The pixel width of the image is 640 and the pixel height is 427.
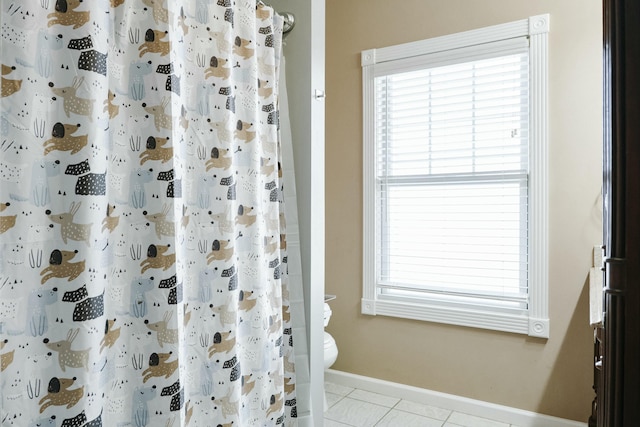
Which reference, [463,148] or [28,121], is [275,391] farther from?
[463,148]

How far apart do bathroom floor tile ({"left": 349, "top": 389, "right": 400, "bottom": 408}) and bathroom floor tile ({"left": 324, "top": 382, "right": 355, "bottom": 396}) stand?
1.7 inches

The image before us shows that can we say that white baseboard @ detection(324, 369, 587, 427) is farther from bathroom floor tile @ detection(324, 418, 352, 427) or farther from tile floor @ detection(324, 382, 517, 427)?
bathroom floor tile @ detection(324, 418, 352, 427)

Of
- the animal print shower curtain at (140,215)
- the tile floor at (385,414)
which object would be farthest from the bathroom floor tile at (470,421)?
the animal print shower curtain at (140,215)

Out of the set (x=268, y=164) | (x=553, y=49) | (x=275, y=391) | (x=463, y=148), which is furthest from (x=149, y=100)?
(x=553, y=49)

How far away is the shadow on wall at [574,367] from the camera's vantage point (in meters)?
2.19

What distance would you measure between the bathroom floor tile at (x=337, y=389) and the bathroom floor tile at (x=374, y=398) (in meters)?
0.04

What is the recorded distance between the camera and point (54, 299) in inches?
34.7

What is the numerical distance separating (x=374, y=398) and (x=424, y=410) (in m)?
0.32

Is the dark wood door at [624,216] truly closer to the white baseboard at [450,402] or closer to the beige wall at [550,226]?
the beige wall at [550,226]

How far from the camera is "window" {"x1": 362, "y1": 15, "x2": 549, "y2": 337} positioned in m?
2.33

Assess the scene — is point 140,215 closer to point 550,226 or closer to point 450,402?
point 550,226

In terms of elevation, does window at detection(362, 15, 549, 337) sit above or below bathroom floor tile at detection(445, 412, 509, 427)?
above

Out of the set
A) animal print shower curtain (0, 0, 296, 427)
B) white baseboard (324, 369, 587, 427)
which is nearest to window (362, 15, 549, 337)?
white baseboard (324, 369, 587, 427)

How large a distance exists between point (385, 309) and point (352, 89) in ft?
4.94
